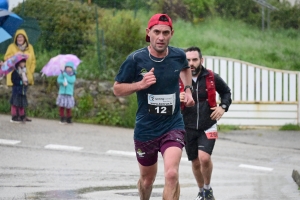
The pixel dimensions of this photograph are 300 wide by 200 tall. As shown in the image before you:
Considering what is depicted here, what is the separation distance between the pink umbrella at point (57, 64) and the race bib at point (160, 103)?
1186 cm

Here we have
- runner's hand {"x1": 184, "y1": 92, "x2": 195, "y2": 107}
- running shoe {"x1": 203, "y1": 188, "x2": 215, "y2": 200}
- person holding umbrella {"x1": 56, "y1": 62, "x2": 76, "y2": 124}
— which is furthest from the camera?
person holding umbrella {"x1": 56, "y1": 62, "x2": 76, "y2": 124}

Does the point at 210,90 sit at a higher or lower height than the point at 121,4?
lower

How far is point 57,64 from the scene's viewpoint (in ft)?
67.1

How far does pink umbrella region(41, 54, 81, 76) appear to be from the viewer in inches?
795

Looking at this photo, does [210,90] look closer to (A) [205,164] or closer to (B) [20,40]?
(A) [205,164]

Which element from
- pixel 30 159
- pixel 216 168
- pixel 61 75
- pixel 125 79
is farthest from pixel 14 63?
pixel 125 79

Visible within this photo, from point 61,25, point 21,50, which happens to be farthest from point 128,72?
point 61,25

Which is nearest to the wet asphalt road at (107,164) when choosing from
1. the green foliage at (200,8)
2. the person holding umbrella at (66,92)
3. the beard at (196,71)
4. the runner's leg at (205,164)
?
the person holding umbrella at (66,92)

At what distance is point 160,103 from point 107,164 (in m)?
6.43

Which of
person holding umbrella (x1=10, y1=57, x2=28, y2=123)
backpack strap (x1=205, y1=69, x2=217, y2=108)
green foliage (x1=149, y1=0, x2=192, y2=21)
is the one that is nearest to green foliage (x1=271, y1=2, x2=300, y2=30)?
green foliage (x1=149, y1=0, x2=192, y2=21)

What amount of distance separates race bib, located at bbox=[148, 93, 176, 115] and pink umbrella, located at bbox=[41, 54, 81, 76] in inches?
467

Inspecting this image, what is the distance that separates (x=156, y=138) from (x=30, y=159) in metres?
6.60

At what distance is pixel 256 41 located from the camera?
25.3m

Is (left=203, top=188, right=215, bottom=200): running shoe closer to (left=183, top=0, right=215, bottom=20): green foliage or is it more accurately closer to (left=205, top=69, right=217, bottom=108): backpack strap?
(left=205, top=69, right=217, bottom=108): backpack strap
